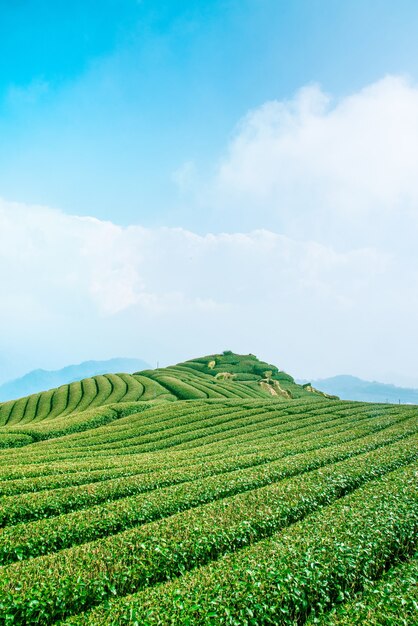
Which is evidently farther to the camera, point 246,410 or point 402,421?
point 246,410

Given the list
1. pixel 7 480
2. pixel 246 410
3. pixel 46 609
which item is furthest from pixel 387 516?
pixel 246 410

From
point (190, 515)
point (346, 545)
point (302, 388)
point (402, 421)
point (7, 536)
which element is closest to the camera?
point (346, 545)

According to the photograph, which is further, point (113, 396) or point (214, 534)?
point (113, 396)

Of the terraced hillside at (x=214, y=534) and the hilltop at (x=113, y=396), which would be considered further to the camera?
the hilltop at (x=113, y=396)

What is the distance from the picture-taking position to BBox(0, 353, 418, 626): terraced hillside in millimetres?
10859

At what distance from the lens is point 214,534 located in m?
15.0

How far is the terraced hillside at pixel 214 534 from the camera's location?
10.9 m

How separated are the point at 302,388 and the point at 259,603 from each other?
103 m

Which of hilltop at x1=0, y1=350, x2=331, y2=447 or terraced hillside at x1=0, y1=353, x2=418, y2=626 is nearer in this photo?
terraced hillside at x1=0, y1=353, x2=418, y2=626

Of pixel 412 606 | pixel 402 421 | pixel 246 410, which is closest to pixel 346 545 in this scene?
pixel 412 606

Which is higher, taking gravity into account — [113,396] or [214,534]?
[113,396]

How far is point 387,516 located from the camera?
15891 mm

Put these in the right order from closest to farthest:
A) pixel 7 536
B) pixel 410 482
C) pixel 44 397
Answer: pixel 7 536, pixel 410 482, pixel 44 397

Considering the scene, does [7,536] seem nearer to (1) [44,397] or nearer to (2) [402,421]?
(2) [402,421]
